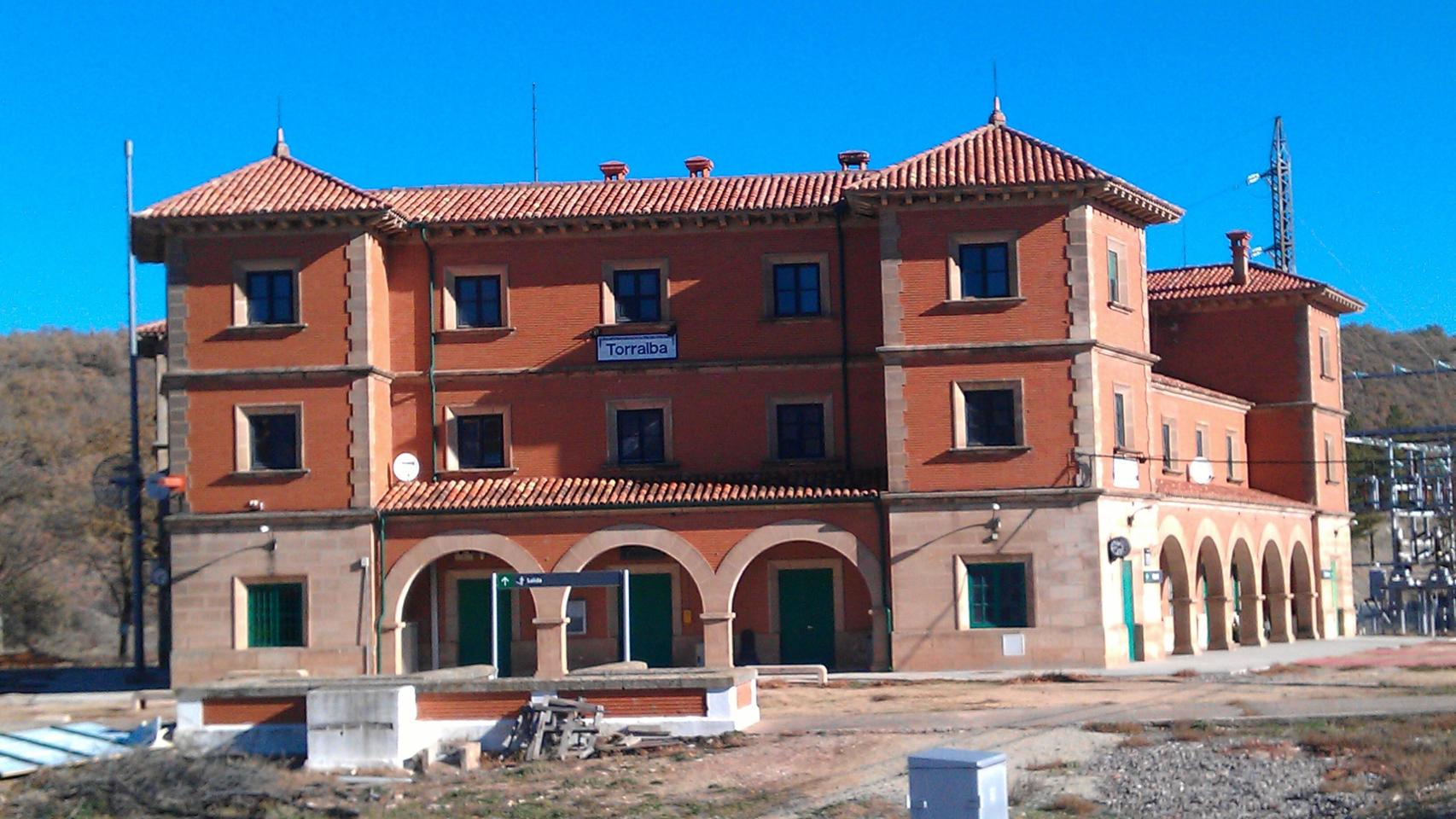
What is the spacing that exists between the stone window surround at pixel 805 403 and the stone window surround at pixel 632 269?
108 inches

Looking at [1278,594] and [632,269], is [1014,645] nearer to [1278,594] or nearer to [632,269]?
[632,269]

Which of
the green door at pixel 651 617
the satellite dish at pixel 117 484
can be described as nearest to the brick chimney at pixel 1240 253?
the green door at pixel 651 617

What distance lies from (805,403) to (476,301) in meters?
7.06

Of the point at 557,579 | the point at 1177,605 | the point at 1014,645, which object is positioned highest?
the point at 557,579

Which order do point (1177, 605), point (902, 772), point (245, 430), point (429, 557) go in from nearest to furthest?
point (902, 772) < point (429, 557) < point (245, 430) < point (1177, 605)

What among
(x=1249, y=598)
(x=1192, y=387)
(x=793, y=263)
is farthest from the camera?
(x=1249, y=598)

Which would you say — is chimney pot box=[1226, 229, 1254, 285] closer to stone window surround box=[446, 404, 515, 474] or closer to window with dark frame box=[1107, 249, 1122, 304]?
window with dark frame box=[1107, 249, 1122, 304]

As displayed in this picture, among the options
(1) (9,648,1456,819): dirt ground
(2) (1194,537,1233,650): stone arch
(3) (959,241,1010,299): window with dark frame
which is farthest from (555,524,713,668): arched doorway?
(2) (1194,537,1233,650): stone arch

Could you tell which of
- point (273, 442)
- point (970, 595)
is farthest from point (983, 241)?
point (273, 442)

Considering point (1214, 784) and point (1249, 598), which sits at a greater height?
point (1249, 598)

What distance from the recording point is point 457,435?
3719cm

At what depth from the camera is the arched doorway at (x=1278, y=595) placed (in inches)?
1737

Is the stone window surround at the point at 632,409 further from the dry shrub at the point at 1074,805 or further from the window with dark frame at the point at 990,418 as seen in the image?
the dry shrub at the point at 1074,805

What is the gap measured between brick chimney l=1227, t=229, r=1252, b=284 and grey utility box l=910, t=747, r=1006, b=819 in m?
33.8
